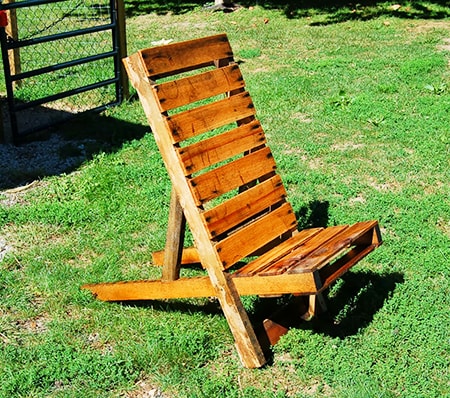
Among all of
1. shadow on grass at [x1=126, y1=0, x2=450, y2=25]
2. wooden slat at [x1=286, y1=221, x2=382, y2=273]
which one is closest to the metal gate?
shadow on grass at [x1=126, y1=0, x2=450, y2=25]

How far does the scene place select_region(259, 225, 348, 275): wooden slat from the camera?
3.24 metres

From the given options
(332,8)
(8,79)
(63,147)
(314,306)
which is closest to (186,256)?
(314,306)

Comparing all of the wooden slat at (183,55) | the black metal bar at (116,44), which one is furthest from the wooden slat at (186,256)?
the black metal bar at (116,44)

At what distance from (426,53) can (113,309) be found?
255 inches

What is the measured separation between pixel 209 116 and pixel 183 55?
35 cm

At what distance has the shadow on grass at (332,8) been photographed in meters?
11.4

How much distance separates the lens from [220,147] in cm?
373

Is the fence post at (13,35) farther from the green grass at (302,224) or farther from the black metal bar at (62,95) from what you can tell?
the green grass at (302,224)

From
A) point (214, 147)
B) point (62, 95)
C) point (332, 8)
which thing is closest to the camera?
point (214, 147)

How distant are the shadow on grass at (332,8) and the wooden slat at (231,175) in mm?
7889

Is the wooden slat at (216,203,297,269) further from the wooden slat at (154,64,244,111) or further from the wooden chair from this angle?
the wooden slat at (154,64,244,111)

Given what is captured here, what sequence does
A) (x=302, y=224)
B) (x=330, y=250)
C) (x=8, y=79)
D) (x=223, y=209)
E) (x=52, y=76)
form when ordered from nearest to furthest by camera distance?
(x=330, y=250), (x=223, y=209), (x=302, y=224), (x=8, y=79), (x=52, y=76)

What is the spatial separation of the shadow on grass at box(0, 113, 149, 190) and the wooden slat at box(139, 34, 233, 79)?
8.05ft

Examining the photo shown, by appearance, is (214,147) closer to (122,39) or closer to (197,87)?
(197,87)
